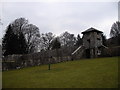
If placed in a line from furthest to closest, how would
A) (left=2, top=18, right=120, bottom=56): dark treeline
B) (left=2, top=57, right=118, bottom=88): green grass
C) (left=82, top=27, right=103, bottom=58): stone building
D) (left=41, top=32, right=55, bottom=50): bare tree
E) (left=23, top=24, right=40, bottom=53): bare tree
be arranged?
(left=41, top=32, right=55, bottom=50): bare tree, (left=23, top=24, right=40, bottom=53): bare tree, (left=2, top=18, right=120, bottom=56): dark treeline, (left=82, top=27, right=103, bottom=58): stone building, (left=2, top=57, right=118, bottom=88): green grass

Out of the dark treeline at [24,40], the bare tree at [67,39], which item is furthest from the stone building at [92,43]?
the bare tree at [67,39]

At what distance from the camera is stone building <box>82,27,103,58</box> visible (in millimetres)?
38444

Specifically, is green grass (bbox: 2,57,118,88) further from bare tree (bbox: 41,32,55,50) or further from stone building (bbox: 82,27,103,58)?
bare tree (bbox: 41,32,55,50)

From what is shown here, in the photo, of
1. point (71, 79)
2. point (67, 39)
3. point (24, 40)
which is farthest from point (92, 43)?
point (67, 39)

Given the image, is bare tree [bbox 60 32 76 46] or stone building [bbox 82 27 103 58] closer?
stone building [bbox 82 27 103 58]

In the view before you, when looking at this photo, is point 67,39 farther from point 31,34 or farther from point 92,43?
point 92,43

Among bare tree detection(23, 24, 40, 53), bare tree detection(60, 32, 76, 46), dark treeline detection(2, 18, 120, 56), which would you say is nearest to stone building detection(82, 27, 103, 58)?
dark treeline detection(2, 18, 120, 56)

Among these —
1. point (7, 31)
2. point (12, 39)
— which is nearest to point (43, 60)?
point (12, 39)

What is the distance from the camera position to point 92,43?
127 feet

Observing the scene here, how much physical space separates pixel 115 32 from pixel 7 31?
1887 inches

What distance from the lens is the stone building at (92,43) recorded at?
38.4 m

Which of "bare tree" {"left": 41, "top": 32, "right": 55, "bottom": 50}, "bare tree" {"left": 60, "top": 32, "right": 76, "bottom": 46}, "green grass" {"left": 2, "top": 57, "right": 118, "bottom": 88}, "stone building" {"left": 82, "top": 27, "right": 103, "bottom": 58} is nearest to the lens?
"green grass" {"left": 2, "top": 57, "right": 118, "bottom": 88}

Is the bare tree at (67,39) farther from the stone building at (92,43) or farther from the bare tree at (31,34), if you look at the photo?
the stone building at (92,43)

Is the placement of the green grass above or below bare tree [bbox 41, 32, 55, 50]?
below
